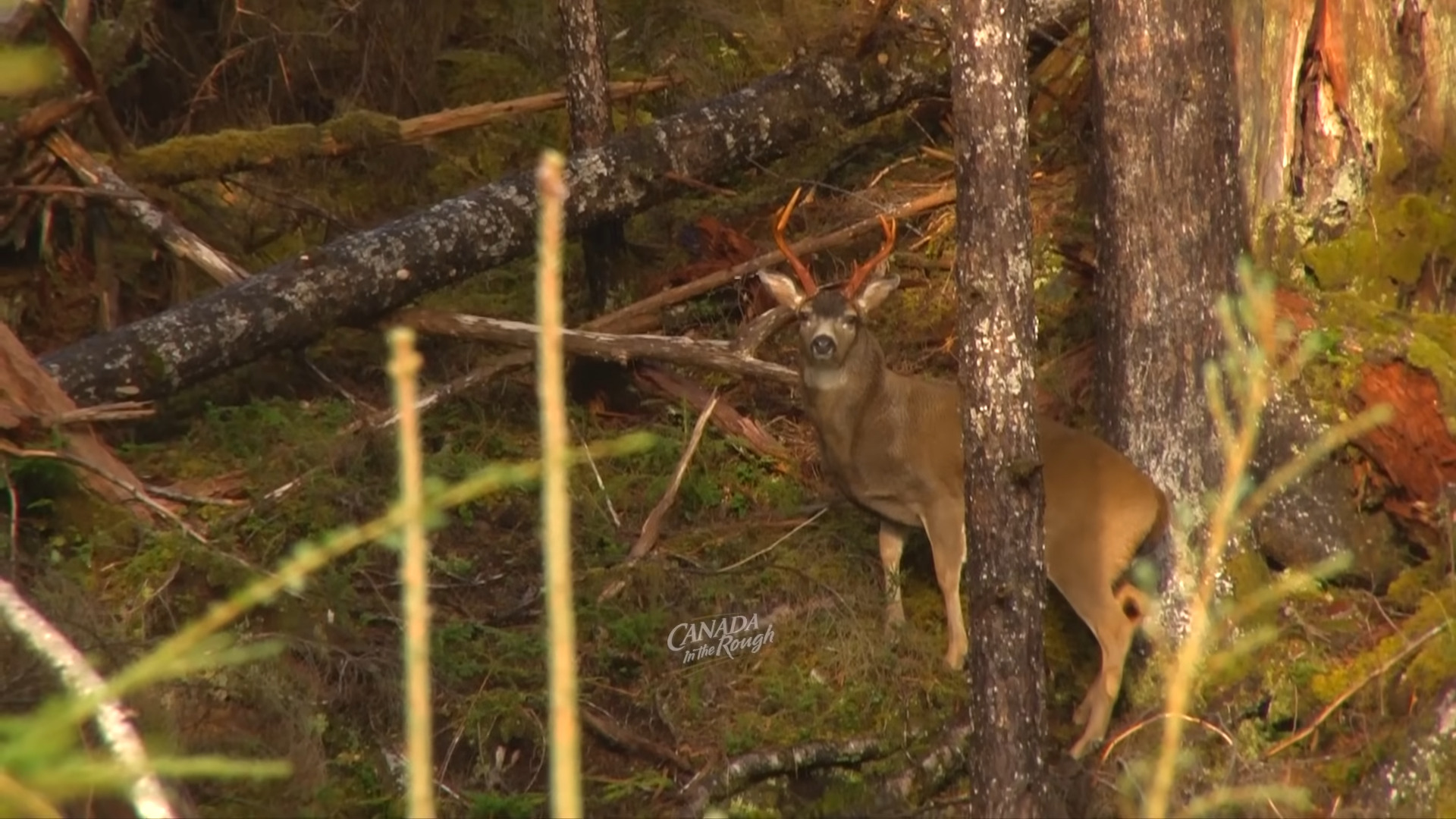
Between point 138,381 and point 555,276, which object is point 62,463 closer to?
point 138,381

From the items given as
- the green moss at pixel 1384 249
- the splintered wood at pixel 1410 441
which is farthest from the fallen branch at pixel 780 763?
the green moss at pixel 1384 249

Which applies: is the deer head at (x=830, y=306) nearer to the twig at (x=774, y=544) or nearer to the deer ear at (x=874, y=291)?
the deer ear at (x=874, y=291)

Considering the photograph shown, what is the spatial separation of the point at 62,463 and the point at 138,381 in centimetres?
77

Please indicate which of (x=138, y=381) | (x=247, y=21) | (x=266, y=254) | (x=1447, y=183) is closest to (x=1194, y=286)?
(x=1447, y=183)

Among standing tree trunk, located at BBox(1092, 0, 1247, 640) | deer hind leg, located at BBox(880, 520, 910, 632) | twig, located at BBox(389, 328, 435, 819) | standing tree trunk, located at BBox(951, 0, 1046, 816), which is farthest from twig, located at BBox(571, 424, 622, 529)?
twig, located at BBox(389, 328, 435, 819)

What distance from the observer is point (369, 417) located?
8.82m

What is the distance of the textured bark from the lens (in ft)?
27.0

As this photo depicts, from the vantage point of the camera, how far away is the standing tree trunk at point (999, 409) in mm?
5746

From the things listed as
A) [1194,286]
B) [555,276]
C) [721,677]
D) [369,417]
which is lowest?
[721,677]

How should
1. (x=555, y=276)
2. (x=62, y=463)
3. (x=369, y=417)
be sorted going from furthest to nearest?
(x=369, y=417) → (x=62, y=463) → (x=555, y=276)

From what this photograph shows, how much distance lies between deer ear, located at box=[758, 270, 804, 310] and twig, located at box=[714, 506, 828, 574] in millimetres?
1039

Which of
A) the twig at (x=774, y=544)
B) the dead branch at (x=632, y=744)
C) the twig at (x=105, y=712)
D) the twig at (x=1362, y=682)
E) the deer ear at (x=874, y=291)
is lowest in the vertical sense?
the dead branch at (x=632, y=744)

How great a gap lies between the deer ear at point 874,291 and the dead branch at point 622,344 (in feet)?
2.09

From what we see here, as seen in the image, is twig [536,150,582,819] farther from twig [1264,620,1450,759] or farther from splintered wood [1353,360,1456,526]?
splintered wood [1353,360,1456,526]
